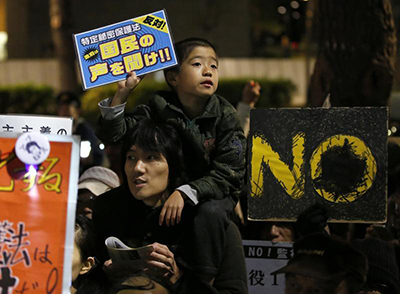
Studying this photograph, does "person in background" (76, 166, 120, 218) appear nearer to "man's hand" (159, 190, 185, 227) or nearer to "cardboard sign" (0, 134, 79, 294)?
"man's hand" (159, 190, 185, 227)

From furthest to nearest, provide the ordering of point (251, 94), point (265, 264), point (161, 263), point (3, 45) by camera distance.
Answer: point (3, 45) < point (251, 94) < point (265, 264) < point (161, 263)

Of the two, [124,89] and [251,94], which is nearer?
[124,89]

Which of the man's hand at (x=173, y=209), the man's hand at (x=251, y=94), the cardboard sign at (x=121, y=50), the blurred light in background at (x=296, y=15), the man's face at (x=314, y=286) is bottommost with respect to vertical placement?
the man's face at (x=314, y=286)

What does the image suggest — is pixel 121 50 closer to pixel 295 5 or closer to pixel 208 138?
pixel 208 138

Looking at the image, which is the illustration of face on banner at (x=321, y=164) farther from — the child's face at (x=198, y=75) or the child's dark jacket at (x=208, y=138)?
the child's face at (x=198, y=75)

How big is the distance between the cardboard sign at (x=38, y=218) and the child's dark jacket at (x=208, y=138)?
1.74ft

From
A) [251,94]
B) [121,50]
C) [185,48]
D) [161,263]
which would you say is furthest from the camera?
[251,94]

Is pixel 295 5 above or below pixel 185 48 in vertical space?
above

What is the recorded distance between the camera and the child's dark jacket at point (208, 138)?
354 cm

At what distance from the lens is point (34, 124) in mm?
3678

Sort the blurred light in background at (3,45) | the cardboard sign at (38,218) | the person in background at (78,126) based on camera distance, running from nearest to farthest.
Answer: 1. the cardboard sign at (38,218)
2. the person in background at (78,126)
3. the blurred light in background at (3,45)

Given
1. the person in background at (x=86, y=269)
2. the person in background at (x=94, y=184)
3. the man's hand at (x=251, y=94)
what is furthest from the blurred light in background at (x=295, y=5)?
the person in background at (x=86, y=269)

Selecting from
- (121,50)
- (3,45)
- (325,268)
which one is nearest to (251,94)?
(121,50)

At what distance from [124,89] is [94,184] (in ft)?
5.14
